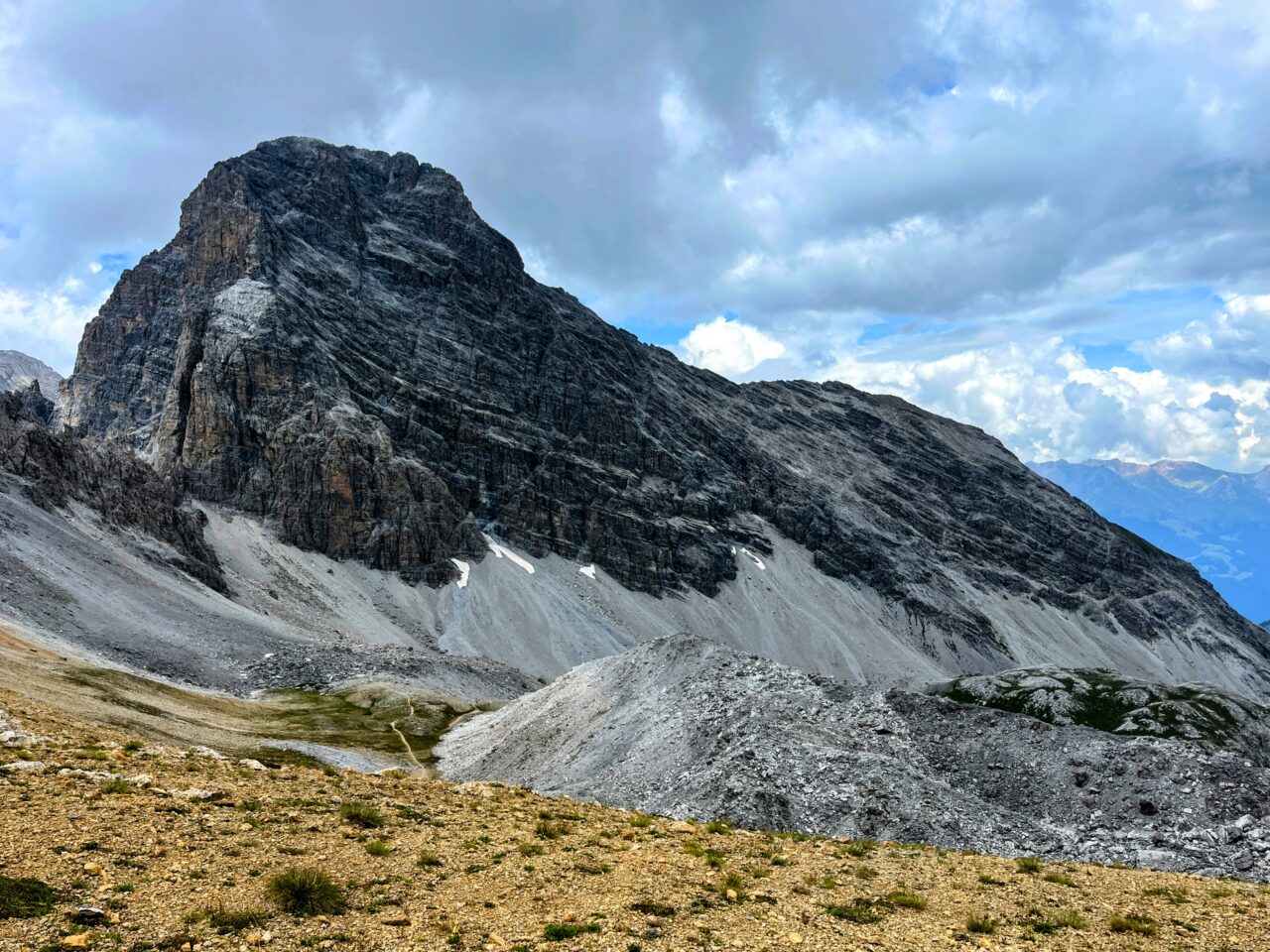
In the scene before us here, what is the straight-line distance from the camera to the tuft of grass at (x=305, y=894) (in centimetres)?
1398

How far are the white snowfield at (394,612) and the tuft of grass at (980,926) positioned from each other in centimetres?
6979

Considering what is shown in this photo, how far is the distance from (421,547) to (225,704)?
3558 inches

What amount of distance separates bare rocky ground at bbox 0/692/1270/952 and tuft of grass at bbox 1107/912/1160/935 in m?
0.04

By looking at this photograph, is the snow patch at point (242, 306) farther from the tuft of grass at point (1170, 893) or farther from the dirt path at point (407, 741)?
the tuft of grass at point (1170, 893)

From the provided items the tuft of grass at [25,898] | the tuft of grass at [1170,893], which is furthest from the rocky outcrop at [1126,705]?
the tuft of grass at [25,898]

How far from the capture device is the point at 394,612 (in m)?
136

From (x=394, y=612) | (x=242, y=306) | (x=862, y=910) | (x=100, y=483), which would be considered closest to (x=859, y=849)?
(x=862, y=910)

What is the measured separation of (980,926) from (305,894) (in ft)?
42.4

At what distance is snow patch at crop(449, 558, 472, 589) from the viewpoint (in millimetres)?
148750

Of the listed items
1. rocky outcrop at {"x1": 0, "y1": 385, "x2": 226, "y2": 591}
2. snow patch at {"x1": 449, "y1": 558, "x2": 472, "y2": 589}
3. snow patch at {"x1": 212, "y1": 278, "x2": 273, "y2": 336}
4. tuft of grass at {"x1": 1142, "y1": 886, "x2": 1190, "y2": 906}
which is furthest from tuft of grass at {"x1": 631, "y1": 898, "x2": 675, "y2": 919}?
snow patch at {"x1": 212, "y1": 278, "x2": 273, "y2": 336}

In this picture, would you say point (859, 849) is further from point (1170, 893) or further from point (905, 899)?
point (1170, 893)

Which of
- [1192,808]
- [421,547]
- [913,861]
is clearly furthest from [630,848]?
[421,547]

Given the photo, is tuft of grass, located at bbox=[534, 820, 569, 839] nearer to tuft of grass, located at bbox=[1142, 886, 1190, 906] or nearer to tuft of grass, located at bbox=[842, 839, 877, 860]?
tuft of grass, located at bbox=[842, 839, 877, 860]

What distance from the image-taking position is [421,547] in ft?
490
